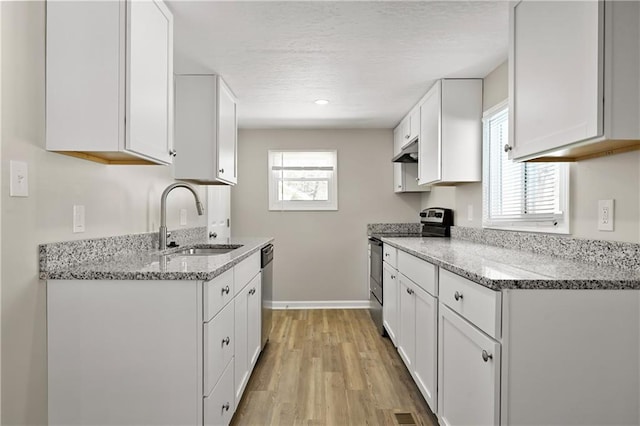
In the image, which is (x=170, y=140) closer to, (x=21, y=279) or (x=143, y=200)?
(x=143, y=200)

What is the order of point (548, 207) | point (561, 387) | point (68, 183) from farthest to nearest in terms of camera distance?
point (548, 207)
point (68, 183)
point (561, 387)

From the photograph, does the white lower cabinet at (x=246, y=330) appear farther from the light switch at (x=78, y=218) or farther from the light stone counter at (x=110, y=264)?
the light switch at (x=78, y=218)

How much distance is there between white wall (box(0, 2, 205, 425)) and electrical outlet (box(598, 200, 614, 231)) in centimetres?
236

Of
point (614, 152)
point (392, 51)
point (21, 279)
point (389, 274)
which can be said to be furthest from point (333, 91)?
point (21, 279)

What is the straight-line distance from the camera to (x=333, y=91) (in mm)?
3258

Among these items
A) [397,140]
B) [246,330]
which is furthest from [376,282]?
[246,330]

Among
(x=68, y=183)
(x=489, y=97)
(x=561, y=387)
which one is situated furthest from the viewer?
(x=489, y=97)

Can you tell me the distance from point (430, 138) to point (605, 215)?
67.2 inches

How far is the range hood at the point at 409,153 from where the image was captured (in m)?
3.78

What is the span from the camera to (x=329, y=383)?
264 centimetres

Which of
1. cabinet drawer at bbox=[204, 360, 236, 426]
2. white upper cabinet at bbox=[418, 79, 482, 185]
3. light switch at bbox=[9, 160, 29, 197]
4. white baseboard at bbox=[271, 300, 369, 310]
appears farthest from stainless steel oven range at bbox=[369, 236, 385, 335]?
light switch at bbox=[9, 160, 29, 197]

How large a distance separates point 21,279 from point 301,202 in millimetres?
3539

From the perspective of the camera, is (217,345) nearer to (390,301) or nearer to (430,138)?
(390,301)

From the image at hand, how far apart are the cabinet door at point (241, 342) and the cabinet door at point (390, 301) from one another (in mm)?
1221
